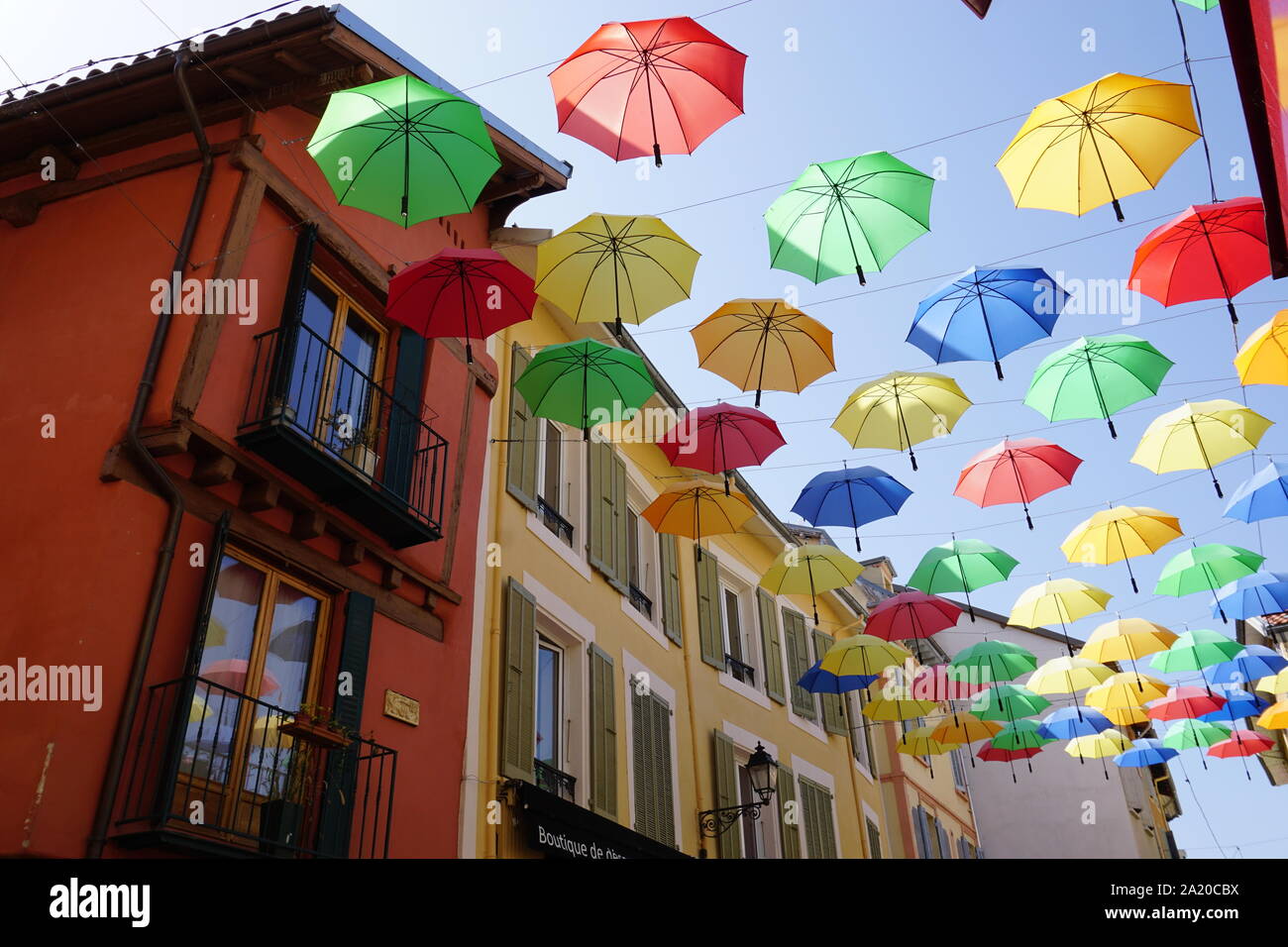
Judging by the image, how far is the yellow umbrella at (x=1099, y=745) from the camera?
16.4 meters

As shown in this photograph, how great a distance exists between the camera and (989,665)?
13.5m

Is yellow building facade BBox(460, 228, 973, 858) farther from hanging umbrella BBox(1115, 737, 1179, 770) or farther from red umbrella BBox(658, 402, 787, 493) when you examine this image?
hanging umbrella BBox(1115, 737, 1179, 770)

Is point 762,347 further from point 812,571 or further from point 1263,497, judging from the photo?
point 1263,497

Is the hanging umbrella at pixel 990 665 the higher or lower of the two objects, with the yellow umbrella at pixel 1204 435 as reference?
lower

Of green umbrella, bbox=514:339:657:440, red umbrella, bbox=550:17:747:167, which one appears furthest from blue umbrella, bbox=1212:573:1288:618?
red umbrella, bbox=550:17:747:167

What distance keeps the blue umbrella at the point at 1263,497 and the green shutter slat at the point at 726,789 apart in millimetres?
6409

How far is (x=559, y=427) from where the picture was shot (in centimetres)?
1186

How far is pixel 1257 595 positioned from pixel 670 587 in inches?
277

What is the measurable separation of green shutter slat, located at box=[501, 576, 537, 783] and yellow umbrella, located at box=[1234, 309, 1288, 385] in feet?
21.8

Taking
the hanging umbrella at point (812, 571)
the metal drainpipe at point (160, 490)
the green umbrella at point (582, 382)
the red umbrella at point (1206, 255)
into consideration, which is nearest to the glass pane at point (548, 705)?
the green umbrella at point (582, 382)

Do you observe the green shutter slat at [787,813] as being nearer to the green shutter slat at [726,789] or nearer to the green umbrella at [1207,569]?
the green shutter slat at [726,789]

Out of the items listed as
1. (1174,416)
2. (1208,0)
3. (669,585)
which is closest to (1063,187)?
(1208,0)

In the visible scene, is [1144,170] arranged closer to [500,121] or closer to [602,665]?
[500,121]
